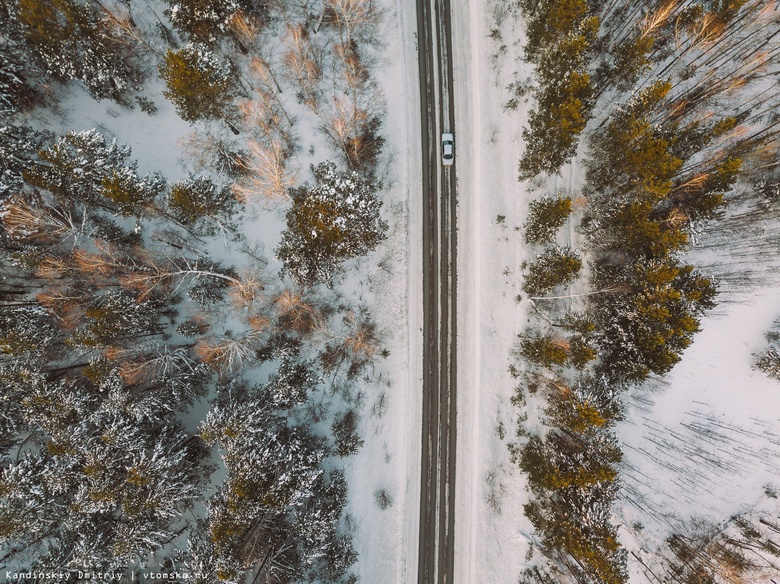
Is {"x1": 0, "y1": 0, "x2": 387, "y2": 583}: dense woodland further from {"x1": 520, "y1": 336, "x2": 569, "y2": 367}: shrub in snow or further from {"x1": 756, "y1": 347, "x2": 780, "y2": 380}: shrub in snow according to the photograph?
{"x1": 756, "y1": 347, "x2": 780, "y2": 380}: shrub in snow

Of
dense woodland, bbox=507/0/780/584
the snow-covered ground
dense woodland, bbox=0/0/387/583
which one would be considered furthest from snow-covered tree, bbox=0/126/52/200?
the snow-covered ground

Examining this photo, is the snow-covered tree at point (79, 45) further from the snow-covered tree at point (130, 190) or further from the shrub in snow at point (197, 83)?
the snow-covered tree at point (130, 190)

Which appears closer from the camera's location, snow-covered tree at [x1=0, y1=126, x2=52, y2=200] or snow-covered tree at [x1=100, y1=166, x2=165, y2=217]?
snow-covered tree at [x1=100, y1=166, x2=165, y2=217]

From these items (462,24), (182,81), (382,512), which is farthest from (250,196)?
(382,512)

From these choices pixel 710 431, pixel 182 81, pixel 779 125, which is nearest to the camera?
pixel 182 81

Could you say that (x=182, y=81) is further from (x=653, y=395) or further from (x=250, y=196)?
(x=653, y=395)
